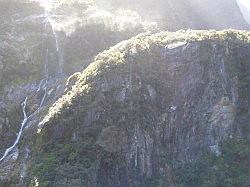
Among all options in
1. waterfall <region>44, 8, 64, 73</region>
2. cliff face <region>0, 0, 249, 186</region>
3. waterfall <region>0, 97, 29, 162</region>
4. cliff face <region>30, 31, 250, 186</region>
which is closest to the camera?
cliff face <region>30, 31, 250, 186</region>

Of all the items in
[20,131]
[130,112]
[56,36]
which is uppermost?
[56,36]

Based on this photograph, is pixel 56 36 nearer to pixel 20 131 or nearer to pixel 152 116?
Result: pixel 20 131

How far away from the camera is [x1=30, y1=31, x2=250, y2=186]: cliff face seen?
57656mm

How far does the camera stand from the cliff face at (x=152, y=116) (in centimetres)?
5766

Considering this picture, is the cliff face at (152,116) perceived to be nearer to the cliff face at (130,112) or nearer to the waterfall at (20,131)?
the cliff face at (130,112)

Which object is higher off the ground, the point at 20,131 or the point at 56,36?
the point at 56,36

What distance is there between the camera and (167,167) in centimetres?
5991

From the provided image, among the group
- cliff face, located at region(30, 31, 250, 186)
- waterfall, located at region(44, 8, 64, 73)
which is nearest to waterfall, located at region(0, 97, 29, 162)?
cliff face, located at region(30, 31, 250, 186)

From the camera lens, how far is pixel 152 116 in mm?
63156

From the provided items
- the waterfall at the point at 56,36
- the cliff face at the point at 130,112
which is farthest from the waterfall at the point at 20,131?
the waterfall at the point at 56,36

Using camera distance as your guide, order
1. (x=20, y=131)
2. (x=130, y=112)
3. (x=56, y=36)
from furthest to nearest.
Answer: (x=56, y=36)
(x=20, y=131)
(x=130, y=112)

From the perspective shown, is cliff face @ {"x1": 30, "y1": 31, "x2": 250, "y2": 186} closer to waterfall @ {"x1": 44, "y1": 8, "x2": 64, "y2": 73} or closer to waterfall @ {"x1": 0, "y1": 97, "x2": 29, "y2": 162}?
waterfall @ {"x1": 0, "y1": 97, "x2": 29, "y2": 162}

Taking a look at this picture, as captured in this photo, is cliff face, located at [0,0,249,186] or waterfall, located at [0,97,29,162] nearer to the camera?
cliff face, located at [0,0,249,186]

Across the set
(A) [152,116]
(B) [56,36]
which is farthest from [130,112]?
(B) [56,36]
